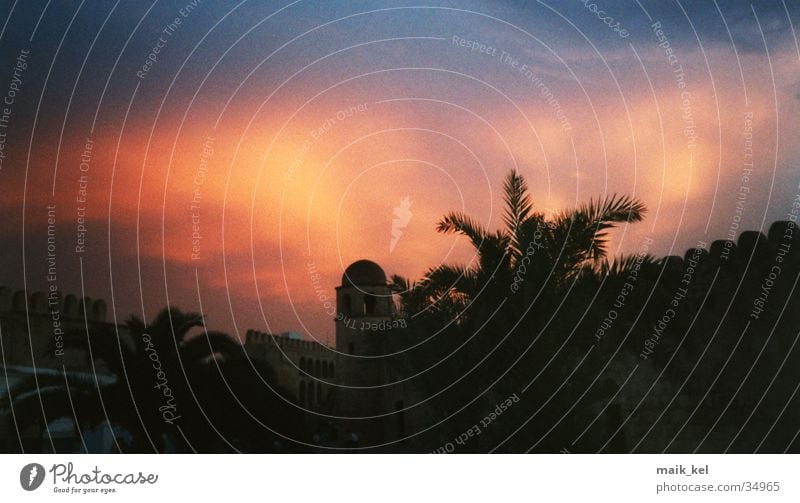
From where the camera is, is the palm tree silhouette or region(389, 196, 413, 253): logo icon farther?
region(389, 196, 413, 253): logo icon

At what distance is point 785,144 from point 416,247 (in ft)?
22.8

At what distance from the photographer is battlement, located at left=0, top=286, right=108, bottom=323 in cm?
1427

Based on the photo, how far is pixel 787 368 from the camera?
59.4ft

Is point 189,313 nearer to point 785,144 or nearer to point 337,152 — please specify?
point 337,152

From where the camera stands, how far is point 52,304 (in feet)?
51.2

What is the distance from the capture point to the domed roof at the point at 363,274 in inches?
721

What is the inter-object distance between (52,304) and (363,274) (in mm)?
6344
